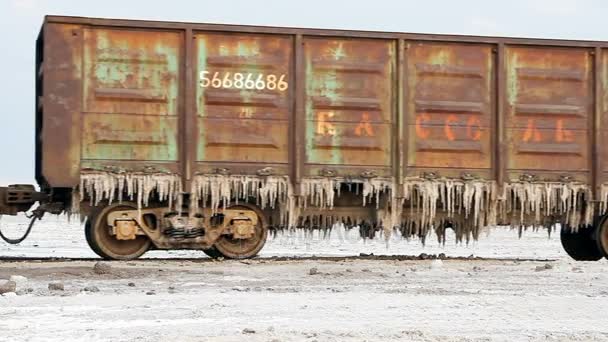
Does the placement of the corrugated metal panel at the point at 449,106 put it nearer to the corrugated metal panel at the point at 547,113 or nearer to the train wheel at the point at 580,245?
the corrugated metal panel at the point at 547,113

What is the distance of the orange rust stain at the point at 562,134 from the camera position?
1669cm

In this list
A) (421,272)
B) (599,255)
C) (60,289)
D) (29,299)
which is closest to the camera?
(29,299)

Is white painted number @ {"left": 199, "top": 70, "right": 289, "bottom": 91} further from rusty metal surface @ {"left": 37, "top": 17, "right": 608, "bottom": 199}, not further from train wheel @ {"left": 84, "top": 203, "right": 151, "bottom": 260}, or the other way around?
train wheel @ {"left": 84, "top": 203, "right": 151, "bottom": 260}

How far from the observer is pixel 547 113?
16641 mm

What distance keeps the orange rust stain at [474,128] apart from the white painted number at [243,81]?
109 inches

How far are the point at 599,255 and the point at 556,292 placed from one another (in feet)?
23.2

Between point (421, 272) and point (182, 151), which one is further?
point (182, 151)

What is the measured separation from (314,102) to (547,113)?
3.53 metres

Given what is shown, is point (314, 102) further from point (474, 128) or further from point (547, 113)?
point (547, 113)

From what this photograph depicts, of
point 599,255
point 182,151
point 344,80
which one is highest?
point 344,80

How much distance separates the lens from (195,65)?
15648 millimetres

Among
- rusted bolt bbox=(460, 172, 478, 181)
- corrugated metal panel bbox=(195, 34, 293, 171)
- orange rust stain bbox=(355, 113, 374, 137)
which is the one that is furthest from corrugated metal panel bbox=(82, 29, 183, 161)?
rusted bolt bbox=(460, 172, 478, 181)

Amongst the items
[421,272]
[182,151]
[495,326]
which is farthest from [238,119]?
[495,326]

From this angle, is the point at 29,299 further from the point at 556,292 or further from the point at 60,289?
the point at 556,292
